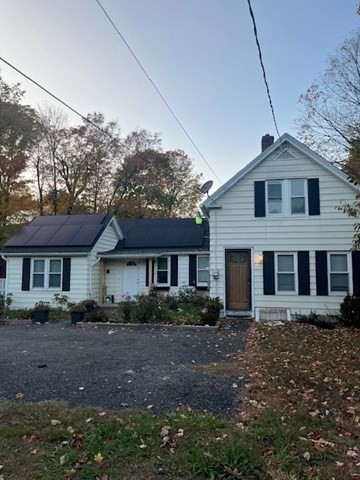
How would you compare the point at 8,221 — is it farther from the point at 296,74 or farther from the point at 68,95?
the point at 296,74

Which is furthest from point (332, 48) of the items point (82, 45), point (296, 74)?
point (82, 45)

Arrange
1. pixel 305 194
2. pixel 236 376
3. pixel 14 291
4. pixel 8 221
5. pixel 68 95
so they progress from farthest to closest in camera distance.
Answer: pixel 8 221, pixel 14 291, pixel 305 194, pixel 68 95, pixel 236 376

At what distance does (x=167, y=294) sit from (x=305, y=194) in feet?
24.5

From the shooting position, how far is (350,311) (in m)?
10.6

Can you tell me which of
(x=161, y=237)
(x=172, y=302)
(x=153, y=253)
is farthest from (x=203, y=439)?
(x=161, y=237)

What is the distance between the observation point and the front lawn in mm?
3020

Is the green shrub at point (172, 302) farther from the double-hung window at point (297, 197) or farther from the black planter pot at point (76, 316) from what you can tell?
the double-hung window at point (297, 197)

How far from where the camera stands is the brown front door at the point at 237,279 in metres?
12.6

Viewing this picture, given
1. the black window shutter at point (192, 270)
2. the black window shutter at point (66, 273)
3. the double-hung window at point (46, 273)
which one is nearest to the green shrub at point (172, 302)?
the black window shutter at point (192, 270)

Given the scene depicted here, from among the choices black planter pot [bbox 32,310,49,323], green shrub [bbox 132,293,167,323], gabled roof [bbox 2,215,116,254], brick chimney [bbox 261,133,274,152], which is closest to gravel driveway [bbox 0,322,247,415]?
green shrub [bbox 132,293,167,323]

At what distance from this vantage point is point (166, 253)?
16234mm

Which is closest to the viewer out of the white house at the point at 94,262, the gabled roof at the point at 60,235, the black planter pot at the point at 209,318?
the black planter pot at the point at 209,318

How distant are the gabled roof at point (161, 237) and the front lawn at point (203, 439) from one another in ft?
38.1

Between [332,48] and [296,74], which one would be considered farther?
[332,48]
